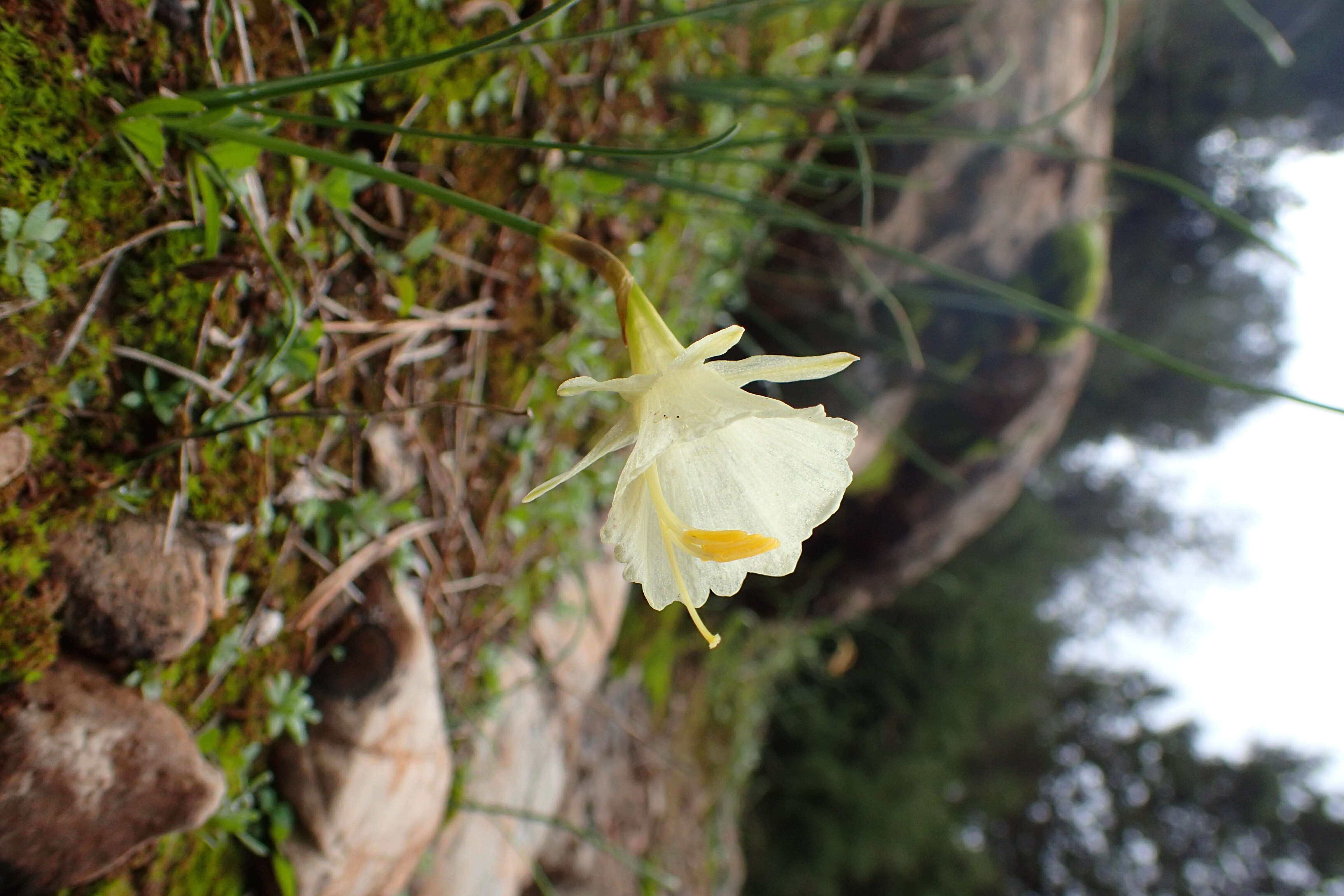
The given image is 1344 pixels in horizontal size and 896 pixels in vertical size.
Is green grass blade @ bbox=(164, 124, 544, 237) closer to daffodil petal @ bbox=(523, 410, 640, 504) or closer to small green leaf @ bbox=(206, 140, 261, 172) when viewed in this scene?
small green leaf @ bbox=(206, 140, 261, 172)

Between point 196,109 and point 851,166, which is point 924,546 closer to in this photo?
point 851,166

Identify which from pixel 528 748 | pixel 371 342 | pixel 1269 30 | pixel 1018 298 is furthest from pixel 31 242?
pixel 1269 30

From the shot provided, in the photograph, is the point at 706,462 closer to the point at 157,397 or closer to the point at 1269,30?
the point at 157,397

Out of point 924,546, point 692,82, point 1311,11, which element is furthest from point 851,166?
point 1311,11

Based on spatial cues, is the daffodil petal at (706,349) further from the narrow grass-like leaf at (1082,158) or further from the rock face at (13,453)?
the rock face at (13,453)

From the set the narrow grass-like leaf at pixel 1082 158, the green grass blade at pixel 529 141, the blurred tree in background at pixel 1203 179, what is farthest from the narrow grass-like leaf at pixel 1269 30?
the green grass blade at pixel 529 141
